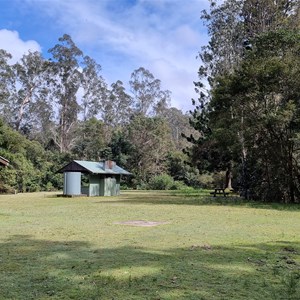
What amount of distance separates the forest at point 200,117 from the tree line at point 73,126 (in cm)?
13

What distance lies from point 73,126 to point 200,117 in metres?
25.5

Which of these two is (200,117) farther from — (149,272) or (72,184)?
(149,272)

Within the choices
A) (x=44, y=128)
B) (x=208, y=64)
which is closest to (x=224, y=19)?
(x=208, y=64)

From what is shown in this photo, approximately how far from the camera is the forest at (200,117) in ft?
63.6

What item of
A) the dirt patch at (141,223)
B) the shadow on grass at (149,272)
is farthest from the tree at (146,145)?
the shadow on grass at (149,272)

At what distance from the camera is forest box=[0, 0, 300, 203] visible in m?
19.4

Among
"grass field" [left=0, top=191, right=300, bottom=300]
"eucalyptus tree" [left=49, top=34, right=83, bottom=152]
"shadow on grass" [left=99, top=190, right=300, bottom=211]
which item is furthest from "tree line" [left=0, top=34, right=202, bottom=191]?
"grass field" [left=0, top=191, right=300, bottom=300]

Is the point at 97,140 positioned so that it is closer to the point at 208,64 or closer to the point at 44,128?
the point at 44,128

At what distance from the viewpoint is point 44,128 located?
2179 inches

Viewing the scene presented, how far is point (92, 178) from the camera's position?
28.4 meters

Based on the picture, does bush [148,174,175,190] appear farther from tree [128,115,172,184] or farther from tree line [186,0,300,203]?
tree line [186,0,300,203]

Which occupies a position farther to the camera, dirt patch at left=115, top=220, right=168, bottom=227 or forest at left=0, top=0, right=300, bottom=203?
forest at left=0, top=0, right=300, bottom=203

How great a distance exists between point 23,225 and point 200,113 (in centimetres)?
2675

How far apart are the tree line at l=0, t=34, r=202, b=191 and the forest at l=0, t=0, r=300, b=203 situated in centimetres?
13
